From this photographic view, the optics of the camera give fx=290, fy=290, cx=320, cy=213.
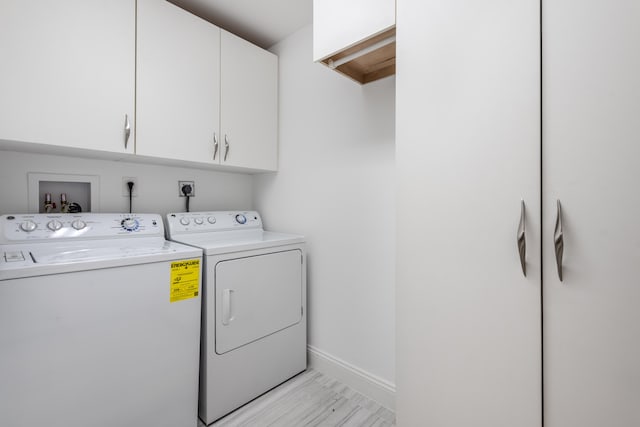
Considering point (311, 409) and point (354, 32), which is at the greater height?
point (354, 32)

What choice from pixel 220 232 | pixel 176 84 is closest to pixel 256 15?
pixel 176 84

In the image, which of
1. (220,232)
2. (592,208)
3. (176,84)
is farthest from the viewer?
(220,232)

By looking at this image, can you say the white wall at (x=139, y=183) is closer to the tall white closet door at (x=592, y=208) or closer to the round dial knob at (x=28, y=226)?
the round dial knob at (x=28, y=226)

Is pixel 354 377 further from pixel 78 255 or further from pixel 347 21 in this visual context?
pixel 347 21

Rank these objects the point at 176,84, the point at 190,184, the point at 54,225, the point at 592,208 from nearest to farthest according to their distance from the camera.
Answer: the point at 592,208, the point at 54,225, the point at 176,84, the point at 190,184

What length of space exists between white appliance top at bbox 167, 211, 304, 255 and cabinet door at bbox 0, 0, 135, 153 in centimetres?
55

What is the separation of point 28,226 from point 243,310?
3.57 ft

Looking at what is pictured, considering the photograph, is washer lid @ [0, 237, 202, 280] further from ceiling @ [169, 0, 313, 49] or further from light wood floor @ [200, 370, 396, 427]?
ceiling @ [169, 0, 313, 49]

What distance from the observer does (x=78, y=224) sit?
4.86 ft

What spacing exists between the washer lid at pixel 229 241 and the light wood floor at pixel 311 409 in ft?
2.94

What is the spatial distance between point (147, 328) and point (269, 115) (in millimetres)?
1587

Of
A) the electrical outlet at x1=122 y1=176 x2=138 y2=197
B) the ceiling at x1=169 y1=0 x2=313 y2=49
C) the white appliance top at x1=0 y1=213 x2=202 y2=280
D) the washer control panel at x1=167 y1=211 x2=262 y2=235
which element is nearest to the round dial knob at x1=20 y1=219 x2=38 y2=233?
the white appliance top at x1=0 y1=213 x2=202 y2=280

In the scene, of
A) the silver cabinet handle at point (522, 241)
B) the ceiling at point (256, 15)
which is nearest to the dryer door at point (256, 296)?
the silver cabinet handle at point (522, 241)

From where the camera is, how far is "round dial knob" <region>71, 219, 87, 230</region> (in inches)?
57.8
